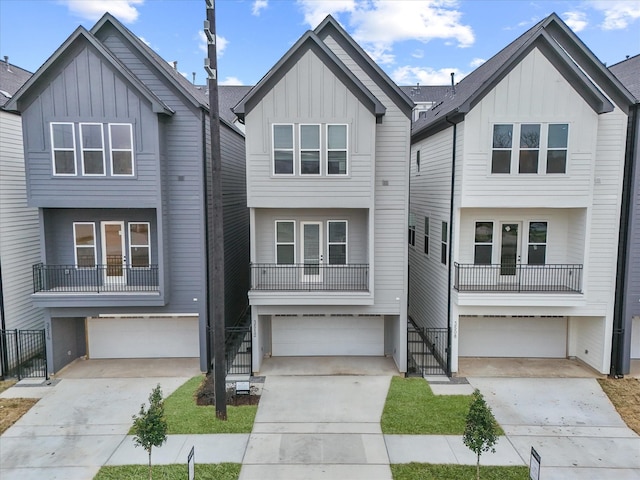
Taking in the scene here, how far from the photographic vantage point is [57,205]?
1239 cm

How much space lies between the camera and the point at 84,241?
1345cm

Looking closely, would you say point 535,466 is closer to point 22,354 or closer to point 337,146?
point 337,146

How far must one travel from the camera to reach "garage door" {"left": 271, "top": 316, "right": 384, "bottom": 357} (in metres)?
14.9

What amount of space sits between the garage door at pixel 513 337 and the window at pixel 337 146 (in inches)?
285

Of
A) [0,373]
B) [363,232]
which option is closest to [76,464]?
[0,373]

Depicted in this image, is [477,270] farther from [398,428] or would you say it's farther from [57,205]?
[57,205]

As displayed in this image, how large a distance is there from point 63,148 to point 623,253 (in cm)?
1767

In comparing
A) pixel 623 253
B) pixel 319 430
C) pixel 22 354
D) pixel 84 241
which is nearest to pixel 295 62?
pixel 84 241

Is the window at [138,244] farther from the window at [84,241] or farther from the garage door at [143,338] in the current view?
the garage door at [143,338]

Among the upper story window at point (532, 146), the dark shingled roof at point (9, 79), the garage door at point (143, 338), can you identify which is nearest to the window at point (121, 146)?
the dark shingled roof at point (9, 79)

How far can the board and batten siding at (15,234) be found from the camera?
13242 mm

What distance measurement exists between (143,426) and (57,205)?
26.9 feet

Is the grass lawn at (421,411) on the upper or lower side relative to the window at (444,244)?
lower

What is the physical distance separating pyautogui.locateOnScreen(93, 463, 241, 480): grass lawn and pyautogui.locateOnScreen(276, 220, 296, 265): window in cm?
667
